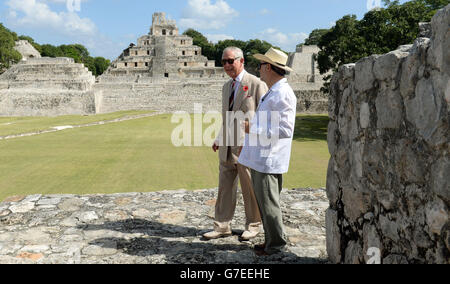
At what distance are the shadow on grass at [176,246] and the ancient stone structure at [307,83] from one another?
39.3 meters

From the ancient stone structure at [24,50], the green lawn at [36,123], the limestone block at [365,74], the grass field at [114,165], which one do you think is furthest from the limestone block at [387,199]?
the ancient stone structure at [24,50]

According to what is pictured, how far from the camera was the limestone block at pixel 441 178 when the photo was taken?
75.7 inches

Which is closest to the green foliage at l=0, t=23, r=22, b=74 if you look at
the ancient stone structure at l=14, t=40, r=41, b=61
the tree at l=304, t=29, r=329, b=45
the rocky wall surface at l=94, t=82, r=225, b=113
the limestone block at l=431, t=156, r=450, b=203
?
the ancient stone structure at l=14, t=40, r=41, b=61

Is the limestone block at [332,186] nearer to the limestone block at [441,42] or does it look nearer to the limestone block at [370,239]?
the limestone block at [370,239]

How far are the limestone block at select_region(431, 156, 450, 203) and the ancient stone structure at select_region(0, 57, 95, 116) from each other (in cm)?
4040

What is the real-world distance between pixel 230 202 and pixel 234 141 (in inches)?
28.0

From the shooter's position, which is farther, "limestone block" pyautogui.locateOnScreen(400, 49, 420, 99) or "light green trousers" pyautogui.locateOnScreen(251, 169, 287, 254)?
"light green trousers" pyautogui.locateOnScreen(251, 169, 287, 254)

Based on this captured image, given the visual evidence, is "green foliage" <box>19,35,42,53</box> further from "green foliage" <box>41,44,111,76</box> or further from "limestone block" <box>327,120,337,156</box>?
"limestone block" <box>327,120,337,156</box>

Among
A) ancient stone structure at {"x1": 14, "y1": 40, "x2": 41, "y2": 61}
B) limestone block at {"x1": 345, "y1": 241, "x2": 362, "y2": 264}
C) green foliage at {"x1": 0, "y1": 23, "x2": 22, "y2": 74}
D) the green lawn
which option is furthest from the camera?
ancient stone structure at {"x1": 14, "y1": 40, "x2": 41, "y2": 61}

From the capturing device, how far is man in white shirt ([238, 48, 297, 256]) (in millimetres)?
3410

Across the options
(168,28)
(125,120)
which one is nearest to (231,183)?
(125,120)

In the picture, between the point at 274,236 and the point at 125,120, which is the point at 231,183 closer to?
the point at 274,236

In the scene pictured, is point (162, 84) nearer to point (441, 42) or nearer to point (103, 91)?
point (103, 91)

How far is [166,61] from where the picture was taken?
52.2 m
